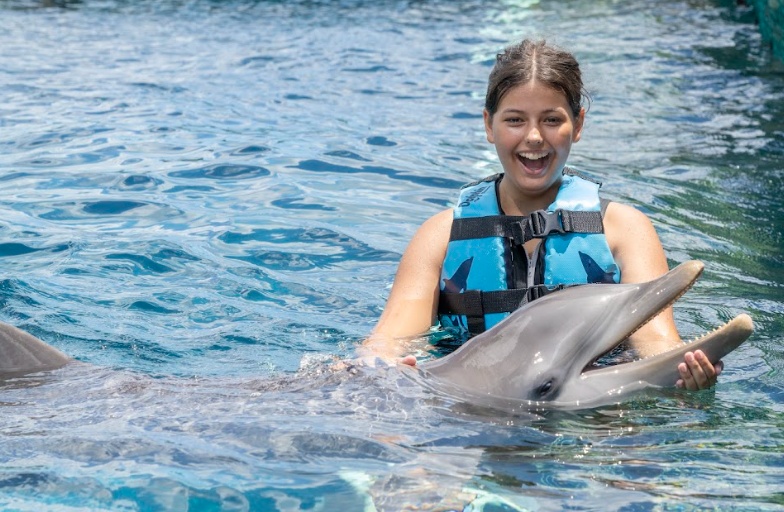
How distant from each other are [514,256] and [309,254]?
250cm

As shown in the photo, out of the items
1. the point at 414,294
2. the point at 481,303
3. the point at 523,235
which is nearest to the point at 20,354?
the point at 414,294

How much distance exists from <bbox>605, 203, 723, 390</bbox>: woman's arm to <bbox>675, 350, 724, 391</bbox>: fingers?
61cm

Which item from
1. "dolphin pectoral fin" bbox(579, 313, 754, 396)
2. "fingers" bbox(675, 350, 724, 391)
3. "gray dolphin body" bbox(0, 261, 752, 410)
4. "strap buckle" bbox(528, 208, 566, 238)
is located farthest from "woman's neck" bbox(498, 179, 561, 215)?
"fingers" bbox(675, 350, 724, 391)

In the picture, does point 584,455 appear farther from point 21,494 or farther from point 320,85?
point 320,85

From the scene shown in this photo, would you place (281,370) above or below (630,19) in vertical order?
below

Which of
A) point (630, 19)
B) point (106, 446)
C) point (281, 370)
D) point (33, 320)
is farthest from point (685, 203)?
point (630, 19)

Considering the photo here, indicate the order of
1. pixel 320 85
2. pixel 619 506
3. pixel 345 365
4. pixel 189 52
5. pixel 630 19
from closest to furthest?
pixel 619 506 → pixel 345 365 → pixel 320 85 → pixel 189 52 → pixel 630 19

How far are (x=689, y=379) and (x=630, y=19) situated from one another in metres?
17.2

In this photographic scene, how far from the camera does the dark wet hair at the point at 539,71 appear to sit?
16.7 ft

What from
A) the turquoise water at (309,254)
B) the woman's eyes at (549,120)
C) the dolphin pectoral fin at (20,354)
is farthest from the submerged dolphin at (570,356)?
the dolphin pectoral fin at (20,354)

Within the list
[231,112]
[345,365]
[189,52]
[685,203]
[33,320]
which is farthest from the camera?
[189,52]

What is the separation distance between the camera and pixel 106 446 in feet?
13.1

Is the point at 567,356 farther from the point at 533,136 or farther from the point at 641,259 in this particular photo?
the point at 533,136

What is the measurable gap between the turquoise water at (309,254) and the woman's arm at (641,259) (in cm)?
41
